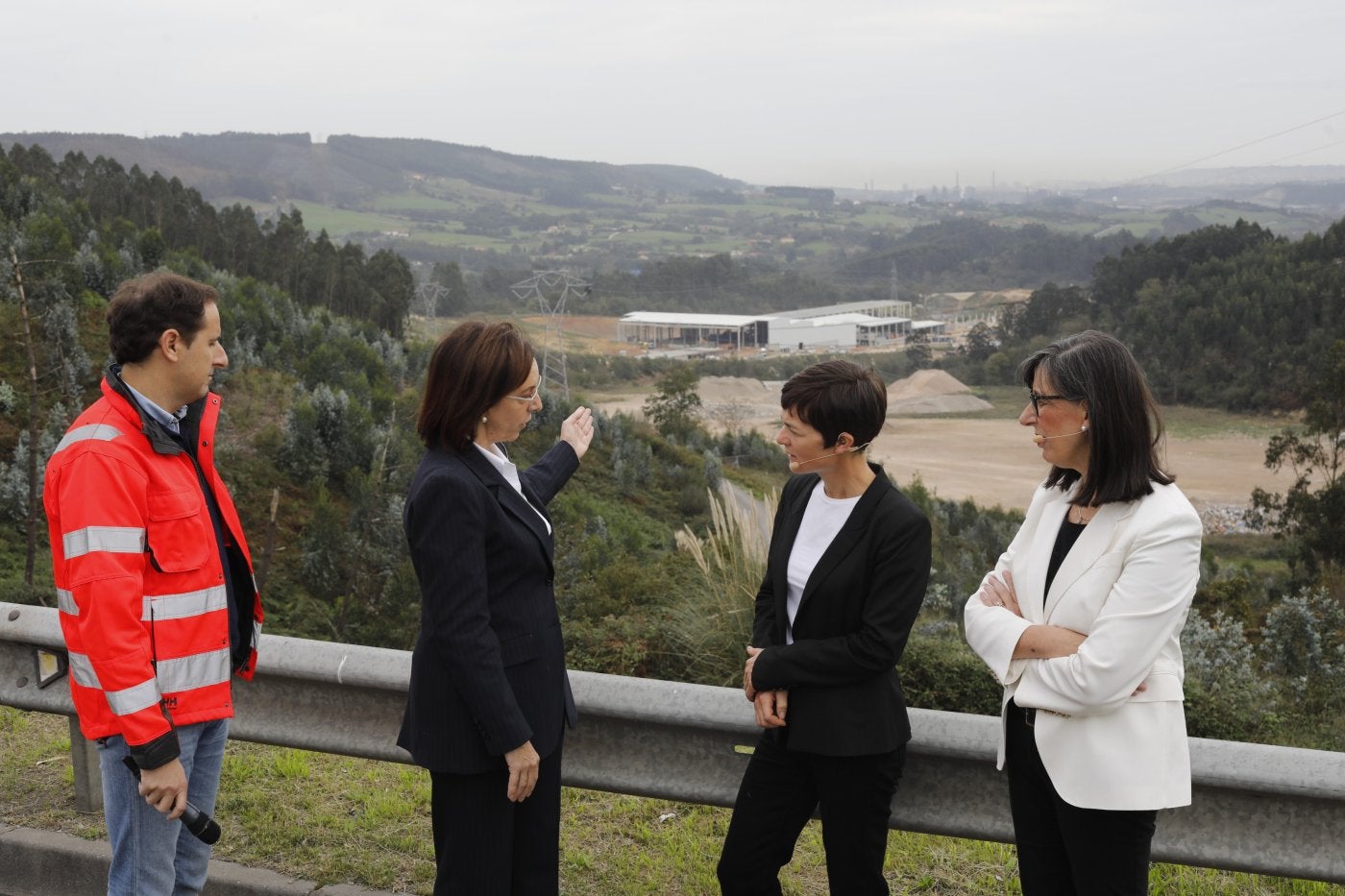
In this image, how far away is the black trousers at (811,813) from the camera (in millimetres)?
2980

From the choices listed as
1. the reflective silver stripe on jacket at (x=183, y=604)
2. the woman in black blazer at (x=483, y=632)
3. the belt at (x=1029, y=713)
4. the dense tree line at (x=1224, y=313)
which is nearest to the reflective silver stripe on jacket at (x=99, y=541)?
the reflective silver stripe on jacket at (x=183, y=604)

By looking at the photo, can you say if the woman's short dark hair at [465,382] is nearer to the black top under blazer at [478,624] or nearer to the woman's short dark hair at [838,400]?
the black top under blazer at [478,624]

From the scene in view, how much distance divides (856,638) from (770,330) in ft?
338

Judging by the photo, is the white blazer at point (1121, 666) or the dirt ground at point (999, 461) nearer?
the white blazer at point (1121, 666)

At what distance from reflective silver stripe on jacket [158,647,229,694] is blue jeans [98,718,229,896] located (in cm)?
12

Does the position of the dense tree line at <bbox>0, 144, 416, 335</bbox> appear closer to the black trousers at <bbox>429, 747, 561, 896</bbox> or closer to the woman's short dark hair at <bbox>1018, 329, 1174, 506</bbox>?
the black trousers at <bbox>429, 747, 561, 896</bbox>

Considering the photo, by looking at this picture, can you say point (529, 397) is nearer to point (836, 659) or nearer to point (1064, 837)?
point (836, 659)

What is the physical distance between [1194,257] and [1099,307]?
6113mm

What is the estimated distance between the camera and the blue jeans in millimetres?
2900

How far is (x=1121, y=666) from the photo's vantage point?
260cm

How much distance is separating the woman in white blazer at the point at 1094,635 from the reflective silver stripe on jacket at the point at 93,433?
199cm

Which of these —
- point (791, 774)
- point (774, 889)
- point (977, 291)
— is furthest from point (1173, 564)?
point (977, 291)

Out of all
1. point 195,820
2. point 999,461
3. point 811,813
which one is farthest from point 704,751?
point 999,461

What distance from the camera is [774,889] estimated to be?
3.09 metres
